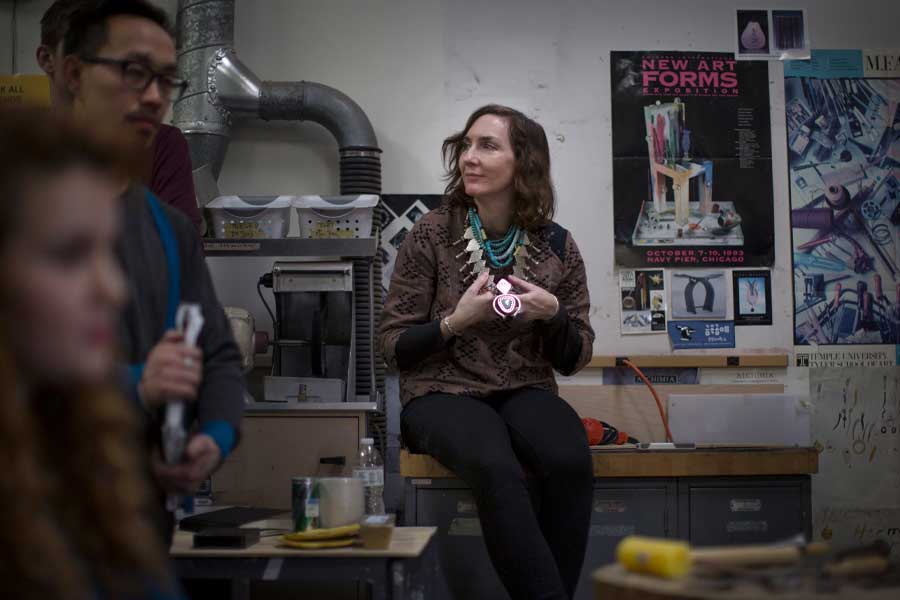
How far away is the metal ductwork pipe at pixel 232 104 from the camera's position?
11.0 feet

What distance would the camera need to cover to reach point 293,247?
304cm

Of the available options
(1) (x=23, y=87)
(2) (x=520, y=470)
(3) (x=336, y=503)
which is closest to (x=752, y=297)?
(2) (x=520, y=470)

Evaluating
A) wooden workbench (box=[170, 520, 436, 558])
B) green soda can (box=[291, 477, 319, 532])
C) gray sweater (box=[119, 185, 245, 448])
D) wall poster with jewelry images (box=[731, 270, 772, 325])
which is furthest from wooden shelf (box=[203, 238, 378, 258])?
gray sweater (box=[119, 185, 245, 448])

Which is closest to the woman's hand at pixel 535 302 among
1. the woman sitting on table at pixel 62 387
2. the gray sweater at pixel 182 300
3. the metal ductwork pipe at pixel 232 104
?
the metal ductwork pipe at pixel 232 104

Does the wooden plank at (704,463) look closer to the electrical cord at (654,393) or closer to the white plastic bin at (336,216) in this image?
the electrical cord at (654,393)

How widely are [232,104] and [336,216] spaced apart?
0.61 meters

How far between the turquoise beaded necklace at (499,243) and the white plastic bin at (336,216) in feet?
1.63

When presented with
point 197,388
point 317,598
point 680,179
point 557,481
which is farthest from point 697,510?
point 197,388

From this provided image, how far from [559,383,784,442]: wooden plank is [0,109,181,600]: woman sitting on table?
2785 millimetres

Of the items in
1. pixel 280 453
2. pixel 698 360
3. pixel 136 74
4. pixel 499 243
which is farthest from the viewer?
pixel 698 360

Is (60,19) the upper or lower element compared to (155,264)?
upper

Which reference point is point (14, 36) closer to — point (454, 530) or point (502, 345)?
point (502, 345)

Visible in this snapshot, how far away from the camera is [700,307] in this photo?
3.52 metres

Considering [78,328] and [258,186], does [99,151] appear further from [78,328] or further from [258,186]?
[258,186]
